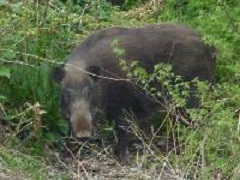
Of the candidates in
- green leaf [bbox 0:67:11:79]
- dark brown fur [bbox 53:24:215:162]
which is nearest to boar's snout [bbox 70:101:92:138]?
dark brown fur [bbox 53:24:215:162]

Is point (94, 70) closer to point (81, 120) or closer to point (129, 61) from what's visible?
point (129, 61)

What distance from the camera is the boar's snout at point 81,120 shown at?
7.99 m

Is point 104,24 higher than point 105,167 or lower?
higher

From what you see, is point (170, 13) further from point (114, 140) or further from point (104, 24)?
point (114, 140)

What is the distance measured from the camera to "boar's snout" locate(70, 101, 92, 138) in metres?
7.99

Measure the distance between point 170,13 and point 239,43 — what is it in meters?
1.10

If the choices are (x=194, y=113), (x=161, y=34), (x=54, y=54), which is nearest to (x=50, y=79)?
(x=54, y=54)

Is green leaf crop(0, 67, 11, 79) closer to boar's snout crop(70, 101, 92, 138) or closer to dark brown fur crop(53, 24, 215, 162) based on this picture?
dark brown fur crop(53, 24, 215, 162)

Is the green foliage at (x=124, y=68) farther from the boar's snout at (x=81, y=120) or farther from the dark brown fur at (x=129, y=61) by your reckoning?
the boar's snout at (x=81, y=120)

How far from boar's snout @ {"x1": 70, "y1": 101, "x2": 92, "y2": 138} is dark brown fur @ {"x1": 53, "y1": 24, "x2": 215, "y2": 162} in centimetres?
15

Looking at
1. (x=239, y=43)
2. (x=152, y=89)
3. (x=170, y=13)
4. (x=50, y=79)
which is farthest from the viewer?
(x=170, y=13)

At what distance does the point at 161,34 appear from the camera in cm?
896

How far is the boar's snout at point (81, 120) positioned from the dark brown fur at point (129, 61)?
15cm

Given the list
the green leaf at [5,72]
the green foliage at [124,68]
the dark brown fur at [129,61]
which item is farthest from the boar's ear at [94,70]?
the green leaf at [5,72]
